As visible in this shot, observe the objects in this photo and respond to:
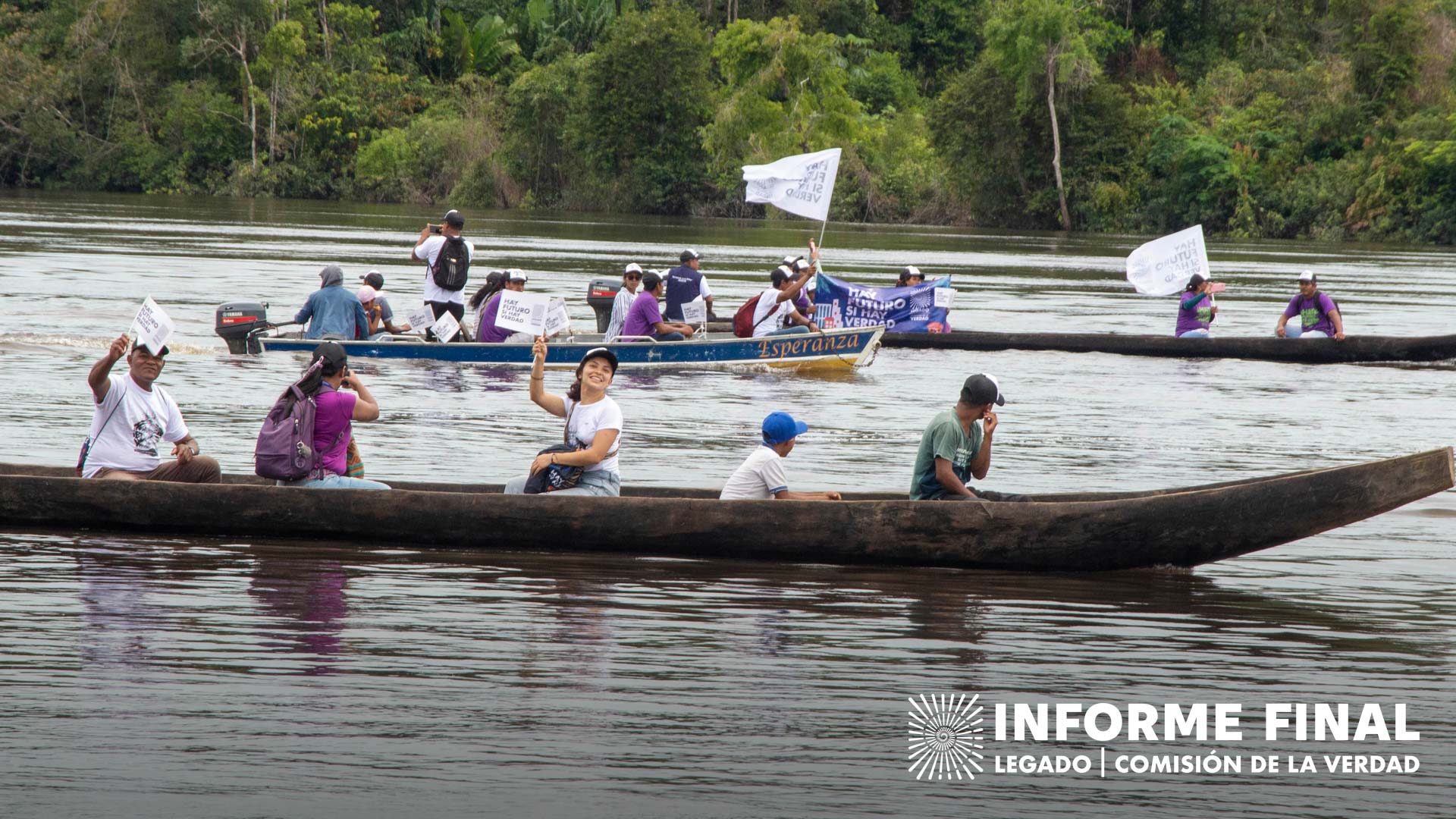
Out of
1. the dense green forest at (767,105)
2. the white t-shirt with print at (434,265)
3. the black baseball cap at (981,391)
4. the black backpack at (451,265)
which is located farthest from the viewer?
the dense green forest at (767,105)

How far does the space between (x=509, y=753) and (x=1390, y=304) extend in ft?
95.6

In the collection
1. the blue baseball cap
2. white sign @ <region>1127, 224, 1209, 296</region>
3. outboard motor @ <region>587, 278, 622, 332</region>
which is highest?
white sign @ <region>1127, 224, 1209, 296</region>

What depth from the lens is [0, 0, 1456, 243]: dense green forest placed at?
191ft

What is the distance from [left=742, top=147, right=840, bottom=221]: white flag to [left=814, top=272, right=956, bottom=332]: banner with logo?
914 millimetres

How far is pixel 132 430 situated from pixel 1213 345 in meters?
16.3

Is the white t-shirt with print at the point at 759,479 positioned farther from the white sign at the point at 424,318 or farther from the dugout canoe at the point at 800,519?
the white sign at the point at 424,318

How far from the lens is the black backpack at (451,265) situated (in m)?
18.5

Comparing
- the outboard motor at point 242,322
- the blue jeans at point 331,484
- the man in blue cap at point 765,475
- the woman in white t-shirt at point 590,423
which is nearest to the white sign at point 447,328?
the outboard motor at point 242,322

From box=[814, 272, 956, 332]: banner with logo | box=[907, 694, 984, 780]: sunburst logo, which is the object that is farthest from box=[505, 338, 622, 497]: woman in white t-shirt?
box=[814, 272, 956, 332]: banner with logo

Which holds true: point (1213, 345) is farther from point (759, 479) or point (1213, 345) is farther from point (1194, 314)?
point (759, 479)

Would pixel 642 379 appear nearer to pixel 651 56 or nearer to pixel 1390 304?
pixel 1390 304

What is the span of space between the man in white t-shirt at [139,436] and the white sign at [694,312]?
33.6 ft

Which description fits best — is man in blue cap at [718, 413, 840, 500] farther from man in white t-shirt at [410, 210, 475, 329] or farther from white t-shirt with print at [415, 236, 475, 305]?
white t-shirt with print at [415, 236, 475, 305]

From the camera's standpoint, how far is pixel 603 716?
6.12 metres
